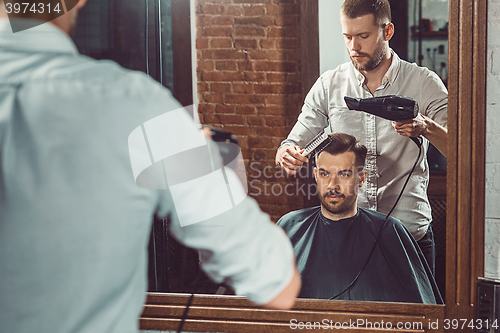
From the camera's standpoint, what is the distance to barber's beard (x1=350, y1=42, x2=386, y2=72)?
70.9 inches

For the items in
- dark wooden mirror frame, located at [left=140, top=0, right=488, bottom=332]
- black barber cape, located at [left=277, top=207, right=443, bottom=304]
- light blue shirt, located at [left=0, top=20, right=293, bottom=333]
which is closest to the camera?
light blue shirt, located at [left=0, top=20, right=293, bottom=333]

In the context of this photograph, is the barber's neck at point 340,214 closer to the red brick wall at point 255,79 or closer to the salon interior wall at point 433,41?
the red brick wall at point 255,79

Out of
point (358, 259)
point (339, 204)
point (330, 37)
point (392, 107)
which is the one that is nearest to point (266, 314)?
point (358, 259)

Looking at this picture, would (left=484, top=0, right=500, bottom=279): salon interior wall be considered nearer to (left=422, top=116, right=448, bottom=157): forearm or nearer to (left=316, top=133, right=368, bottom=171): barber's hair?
(left=422, top=116, right=448, bottom=157): forearm

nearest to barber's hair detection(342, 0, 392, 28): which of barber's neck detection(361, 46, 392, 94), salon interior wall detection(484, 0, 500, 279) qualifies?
barber's neck detection(361, 46, 392, 94)

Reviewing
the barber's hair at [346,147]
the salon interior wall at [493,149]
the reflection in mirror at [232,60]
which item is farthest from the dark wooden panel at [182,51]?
the salon interior wall at [493,149]

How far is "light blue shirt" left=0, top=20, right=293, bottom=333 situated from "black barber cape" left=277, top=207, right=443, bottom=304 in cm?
94

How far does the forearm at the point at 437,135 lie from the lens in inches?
71.2

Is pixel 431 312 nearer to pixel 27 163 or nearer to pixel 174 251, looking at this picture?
pixel 174 251

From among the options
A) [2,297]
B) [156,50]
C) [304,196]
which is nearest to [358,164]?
[304,196]

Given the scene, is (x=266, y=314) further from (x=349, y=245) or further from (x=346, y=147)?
(x=346, y=147)

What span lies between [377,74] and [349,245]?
0.83m

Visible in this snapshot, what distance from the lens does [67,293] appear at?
3.35 feet

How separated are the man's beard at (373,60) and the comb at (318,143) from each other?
0.35 meters
